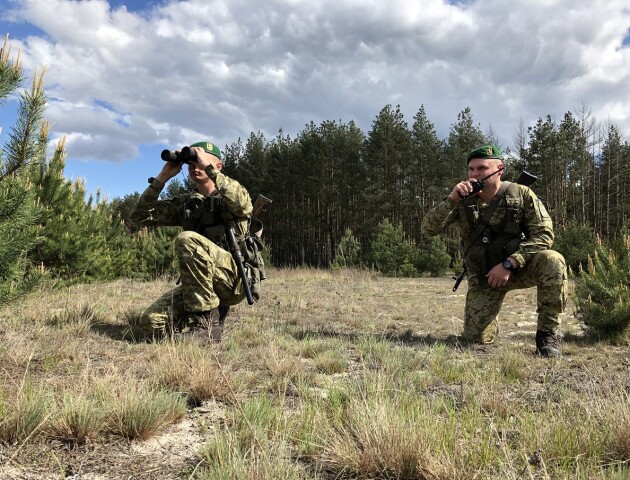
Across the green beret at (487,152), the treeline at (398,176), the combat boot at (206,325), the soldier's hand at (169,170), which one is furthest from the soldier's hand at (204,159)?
the treeline at (398,176)

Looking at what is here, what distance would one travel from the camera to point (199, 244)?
3766 millimetres

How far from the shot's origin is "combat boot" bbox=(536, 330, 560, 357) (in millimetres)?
3512

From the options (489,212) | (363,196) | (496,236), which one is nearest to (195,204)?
(489,212)

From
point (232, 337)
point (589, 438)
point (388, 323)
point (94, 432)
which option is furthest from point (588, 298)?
point (94, 432)

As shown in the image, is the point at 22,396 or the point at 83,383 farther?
the point at 83,383

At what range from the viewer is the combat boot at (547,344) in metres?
3.51

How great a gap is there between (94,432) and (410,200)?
3280 centimetres

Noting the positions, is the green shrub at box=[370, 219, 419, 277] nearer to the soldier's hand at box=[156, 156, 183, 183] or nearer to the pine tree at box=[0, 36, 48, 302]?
the soldier's hand at box=[156, 156, 183, 183]

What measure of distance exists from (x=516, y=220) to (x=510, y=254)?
0.34 meters

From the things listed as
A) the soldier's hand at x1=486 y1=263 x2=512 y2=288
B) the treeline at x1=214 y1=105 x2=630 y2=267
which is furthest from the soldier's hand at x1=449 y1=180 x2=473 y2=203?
the treeline at x1=214 y1=105 x2=630 y2=267

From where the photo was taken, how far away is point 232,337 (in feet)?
12.7

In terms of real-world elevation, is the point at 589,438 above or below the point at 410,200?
below

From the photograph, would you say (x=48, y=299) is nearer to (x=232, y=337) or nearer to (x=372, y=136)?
(x=232, y=337)

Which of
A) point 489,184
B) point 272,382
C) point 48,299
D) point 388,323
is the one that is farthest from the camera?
point 48,299
